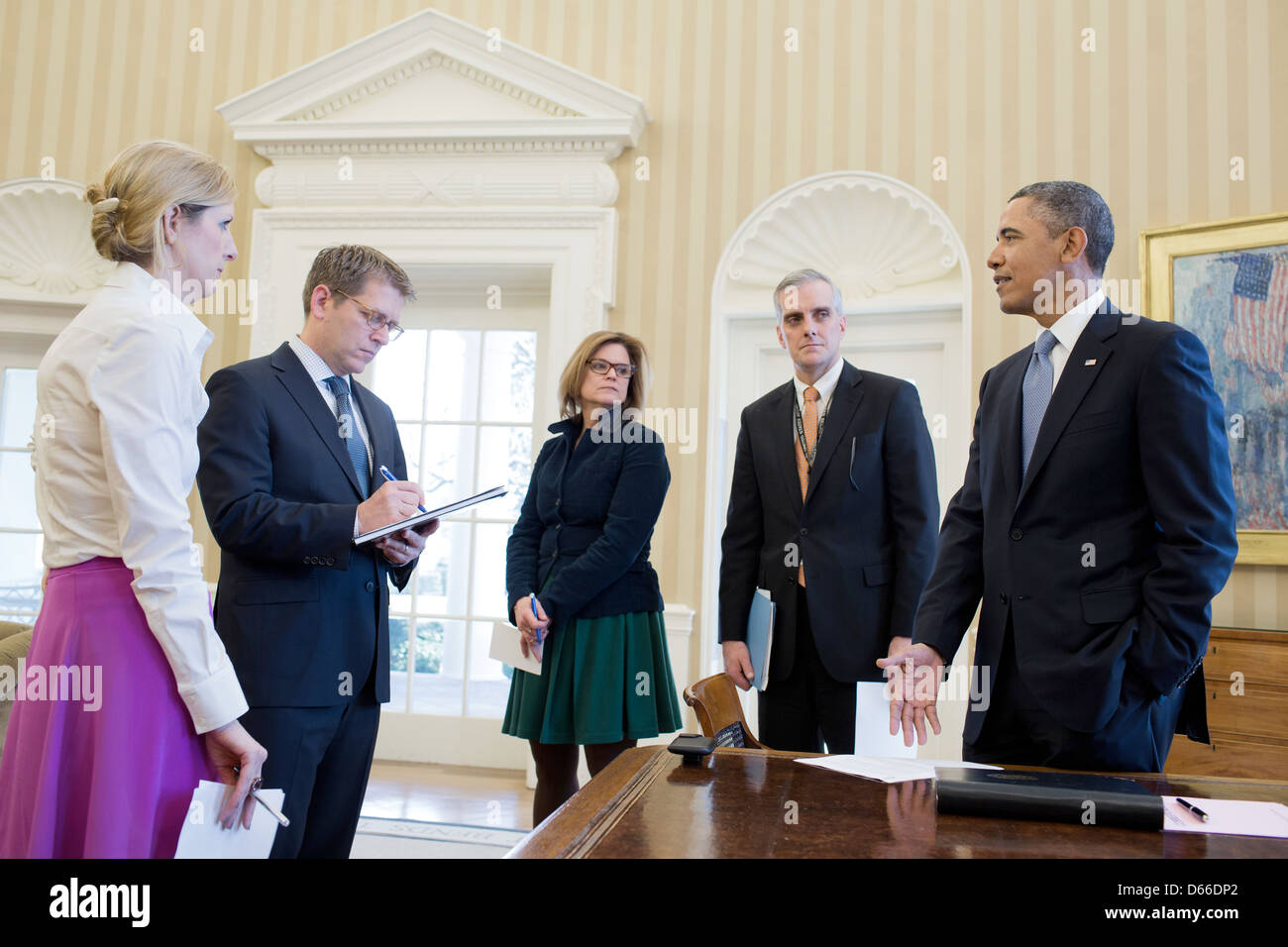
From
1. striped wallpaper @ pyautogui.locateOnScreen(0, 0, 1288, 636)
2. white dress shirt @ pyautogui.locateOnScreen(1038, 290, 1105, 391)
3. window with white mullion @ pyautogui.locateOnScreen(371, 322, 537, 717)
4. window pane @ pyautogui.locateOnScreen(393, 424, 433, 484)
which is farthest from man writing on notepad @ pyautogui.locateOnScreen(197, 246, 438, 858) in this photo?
window pane @ pyautogui.locateOnScreen(393, 424, 433, 484)

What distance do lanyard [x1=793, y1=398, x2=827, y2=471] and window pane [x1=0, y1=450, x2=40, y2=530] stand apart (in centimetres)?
414

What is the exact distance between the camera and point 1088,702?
149cm

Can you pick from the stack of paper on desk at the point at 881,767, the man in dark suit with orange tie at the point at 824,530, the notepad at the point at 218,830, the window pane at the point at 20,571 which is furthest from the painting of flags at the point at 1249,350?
the window pane at the point at 20,571

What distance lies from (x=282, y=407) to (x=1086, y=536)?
4.81ft

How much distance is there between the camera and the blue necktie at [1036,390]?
1742 millimetres

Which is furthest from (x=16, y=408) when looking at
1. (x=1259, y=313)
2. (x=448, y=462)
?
(x=1259, y=313)

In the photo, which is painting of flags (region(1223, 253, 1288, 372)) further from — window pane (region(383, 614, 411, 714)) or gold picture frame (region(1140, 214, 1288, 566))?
window pane (region(383, 614, 411, 714))

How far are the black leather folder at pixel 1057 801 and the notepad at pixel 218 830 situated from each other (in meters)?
0.88

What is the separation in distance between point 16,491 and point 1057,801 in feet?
17.0

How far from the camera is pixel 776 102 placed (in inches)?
156

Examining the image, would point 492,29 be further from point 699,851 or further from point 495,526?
point 699,851

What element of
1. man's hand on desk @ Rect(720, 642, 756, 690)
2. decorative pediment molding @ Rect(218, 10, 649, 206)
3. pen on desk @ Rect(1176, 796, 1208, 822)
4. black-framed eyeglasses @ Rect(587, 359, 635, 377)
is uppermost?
decorative pediment molding @ Rect(218, 10, 649, 206)

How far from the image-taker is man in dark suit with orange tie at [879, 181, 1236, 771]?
148 cm
